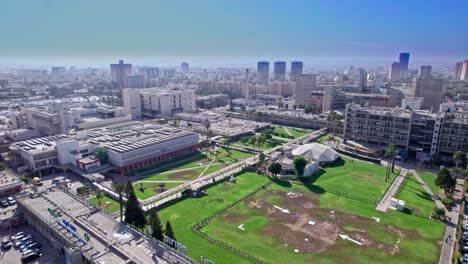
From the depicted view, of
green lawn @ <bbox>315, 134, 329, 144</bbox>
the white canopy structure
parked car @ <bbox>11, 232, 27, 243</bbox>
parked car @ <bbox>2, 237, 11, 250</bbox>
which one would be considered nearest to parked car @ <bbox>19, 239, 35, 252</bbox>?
parked car @ <bbox>11, 232, 27, 243</bbox>

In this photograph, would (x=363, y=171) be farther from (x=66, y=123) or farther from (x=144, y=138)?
(x=66, y=123)

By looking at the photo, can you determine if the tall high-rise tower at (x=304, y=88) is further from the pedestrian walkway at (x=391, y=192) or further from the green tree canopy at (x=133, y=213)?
the green tree canopy at (x=133, y=213)

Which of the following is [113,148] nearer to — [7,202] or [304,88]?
[7,202]

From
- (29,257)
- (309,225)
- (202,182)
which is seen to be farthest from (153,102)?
(309,225)

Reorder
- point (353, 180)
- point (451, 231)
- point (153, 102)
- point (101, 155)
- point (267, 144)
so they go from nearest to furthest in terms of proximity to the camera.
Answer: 1. point (451, 231)
2. point (353, 180)
3. point (101, 155)
4. point (267, 144)
5. point (153, 102)

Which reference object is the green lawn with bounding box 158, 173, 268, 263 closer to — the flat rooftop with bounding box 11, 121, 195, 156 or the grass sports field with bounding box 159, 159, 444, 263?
the grass sports field with bounding box 159, 159, 444, 263
